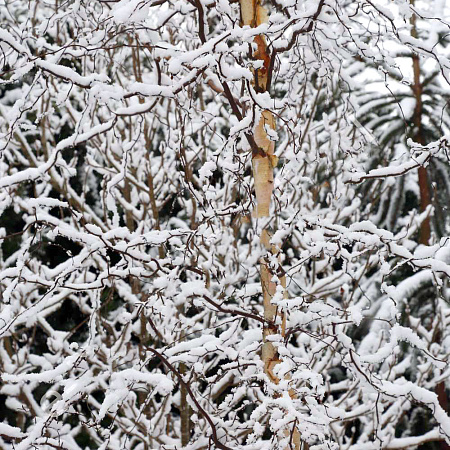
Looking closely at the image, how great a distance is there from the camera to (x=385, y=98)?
5422mm

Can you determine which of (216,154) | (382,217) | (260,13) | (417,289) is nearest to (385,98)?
(382,217)

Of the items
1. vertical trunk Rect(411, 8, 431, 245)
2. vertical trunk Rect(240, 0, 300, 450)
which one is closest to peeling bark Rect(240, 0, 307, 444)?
vertical trunk Rect(240, 0, 300, 450)

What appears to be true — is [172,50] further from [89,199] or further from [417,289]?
[89,199]

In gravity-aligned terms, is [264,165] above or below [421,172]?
above

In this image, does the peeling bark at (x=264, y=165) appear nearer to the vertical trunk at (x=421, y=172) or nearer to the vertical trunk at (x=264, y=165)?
the vertical trunk at (x=264, y=165)

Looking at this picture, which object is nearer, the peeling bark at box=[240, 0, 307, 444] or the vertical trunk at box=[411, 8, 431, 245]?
the peeling bark at box=[240, 0, 307, 444]

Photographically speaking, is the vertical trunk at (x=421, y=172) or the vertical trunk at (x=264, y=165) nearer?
the vertical trunk at (x=264, y=165)

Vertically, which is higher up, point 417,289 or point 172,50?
point 172,50

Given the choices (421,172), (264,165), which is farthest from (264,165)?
(421,172)

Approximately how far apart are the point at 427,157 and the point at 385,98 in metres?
3.53

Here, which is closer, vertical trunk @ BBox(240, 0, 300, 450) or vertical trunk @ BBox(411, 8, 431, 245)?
vertical trunk @ BBox(240, 0, 300, 450)

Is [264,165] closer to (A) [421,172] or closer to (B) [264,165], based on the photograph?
(B) [264,165]

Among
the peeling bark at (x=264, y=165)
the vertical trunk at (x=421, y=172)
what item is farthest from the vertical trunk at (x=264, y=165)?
the vertical trunk at (x=421, y=172)

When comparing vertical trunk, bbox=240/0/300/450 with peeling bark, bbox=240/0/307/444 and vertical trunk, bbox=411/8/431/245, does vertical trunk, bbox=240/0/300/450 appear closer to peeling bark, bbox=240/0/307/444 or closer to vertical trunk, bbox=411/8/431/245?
peeling bark, bbox=240/0/307/444
